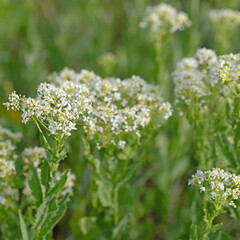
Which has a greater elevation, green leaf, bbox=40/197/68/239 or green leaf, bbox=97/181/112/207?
green leaf, bbox=97/181/112/207

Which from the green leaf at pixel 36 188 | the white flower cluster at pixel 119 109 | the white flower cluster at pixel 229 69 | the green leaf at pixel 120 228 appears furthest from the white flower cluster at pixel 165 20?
the green leaf at pixel 36 188

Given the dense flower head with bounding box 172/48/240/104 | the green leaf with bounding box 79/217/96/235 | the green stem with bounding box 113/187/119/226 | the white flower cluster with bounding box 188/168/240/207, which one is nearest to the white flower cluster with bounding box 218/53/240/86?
the dense flower head with bounding box 172/48/240/104

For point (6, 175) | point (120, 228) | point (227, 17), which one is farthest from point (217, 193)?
point (227, 17)

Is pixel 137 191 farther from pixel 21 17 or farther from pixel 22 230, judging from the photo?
pixel 21 17

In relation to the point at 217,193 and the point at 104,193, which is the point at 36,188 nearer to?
the point at 104,193

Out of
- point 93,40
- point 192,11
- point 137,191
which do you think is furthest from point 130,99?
point 93,40

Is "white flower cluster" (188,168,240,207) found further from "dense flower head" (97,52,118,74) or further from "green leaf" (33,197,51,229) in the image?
"dense flower head" (97,52,118,74)
